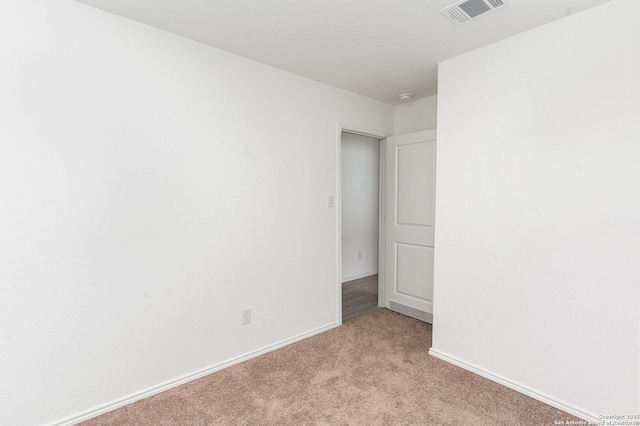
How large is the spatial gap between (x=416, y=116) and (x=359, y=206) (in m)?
1.99

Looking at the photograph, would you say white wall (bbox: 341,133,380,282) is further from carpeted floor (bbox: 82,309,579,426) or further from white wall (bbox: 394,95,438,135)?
carpeted floor (bbox: 82,309,579,426)

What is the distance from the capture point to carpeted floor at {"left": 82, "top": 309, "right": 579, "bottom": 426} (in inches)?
75.4

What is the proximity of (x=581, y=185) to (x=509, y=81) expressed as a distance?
833mm

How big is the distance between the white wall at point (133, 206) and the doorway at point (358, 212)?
215 centimetres

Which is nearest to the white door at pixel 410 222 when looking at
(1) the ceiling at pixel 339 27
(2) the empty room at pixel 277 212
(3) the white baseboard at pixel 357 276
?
(2) the empty room at pixel 277 212

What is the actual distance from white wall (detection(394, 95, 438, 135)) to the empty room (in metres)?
0.67

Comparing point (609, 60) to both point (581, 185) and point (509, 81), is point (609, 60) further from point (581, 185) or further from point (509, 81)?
point (581, 185)

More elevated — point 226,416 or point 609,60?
point 609,60

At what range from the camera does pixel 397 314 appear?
143 inches

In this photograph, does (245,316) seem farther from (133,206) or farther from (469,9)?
(469,9)

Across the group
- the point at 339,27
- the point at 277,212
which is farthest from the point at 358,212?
the point at 339,27

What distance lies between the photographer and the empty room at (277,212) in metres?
1.76

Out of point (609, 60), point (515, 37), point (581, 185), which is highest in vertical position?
point (515, 37)

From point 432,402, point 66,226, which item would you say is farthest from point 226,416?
point 66,226
